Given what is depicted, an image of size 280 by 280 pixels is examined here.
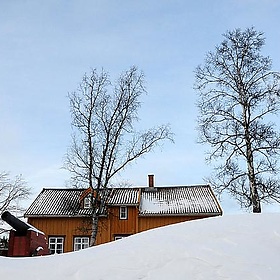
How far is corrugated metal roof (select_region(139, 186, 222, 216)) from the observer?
73.3 ft

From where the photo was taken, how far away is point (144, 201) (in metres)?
24.2

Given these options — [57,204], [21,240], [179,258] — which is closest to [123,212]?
[57,204]

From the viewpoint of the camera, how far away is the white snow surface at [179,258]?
3131mm

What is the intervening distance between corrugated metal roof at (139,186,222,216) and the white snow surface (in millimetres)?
18468

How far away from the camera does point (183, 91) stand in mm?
13688

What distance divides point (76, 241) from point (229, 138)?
12715 millimetres

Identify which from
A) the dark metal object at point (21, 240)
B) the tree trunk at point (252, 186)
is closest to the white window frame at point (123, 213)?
the tree trunk at point (252, 186)

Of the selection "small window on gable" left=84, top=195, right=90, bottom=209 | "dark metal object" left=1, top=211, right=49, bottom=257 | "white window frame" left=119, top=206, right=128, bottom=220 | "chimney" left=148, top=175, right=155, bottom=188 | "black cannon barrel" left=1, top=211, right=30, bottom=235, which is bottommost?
"dark metal object" left=1, top=211, right=49, bottom=257

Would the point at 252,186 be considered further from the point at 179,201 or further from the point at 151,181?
the point at 151,181

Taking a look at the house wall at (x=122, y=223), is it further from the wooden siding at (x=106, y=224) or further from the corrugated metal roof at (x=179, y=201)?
the corrugated metal roof at (x=179, y=201)

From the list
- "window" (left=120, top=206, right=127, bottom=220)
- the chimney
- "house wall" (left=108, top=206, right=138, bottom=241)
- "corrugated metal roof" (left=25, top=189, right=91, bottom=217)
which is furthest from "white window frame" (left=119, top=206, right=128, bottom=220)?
the chimney

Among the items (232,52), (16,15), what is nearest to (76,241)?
(232,52)

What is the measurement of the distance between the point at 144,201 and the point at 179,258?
2099 centimetres

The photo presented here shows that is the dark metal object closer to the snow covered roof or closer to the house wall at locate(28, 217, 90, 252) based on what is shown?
the snow covered roof
